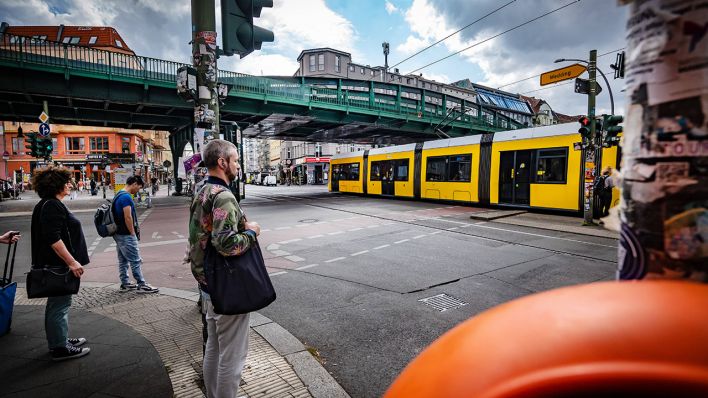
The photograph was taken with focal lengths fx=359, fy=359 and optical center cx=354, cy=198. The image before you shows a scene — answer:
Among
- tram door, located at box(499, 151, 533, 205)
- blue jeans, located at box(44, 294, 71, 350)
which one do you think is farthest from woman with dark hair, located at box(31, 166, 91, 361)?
tram door, located at box(499, 151, 533, 205)

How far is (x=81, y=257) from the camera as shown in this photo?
12.3 feet

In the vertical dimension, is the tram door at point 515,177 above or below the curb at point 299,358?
above

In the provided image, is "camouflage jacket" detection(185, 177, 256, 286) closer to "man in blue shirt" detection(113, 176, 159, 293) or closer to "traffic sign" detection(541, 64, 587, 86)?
"man in blue shirt" detection(113, 176, 159, 293)

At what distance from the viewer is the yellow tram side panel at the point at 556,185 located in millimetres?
13016

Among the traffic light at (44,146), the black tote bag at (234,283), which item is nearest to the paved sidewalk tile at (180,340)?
the black tote bag at (234,283)

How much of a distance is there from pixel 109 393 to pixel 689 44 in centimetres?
399

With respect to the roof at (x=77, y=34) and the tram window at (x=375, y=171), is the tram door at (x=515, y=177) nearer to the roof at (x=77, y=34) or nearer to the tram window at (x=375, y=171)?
the tram window at (x=375, y=171)

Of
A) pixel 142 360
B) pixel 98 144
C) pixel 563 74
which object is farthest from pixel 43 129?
pixel 98 144

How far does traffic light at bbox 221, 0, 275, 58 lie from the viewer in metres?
4.43

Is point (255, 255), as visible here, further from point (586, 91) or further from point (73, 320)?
point (586, 91)

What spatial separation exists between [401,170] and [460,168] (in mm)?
4926

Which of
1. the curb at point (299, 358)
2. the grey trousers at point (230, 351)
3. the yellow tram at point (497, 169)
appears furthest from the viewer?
the yellow tram at point (497, 169)

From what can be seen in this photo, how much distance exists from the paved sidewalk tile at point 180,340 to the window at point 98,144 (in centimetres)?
5738

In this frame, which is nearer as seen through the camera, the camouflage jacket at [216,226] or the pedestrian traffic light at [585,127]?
the camouflage jacket at [216,226]
